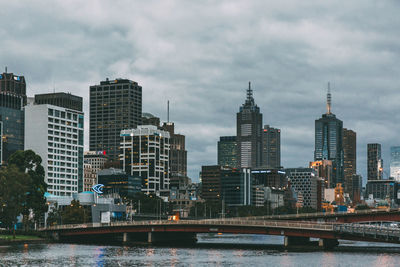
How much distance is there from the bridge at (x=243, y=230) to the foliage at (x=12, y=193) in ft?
48.2

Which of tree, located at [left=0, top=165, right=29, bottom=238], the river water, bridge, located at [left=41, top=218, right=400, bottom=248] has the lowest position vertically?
the river water

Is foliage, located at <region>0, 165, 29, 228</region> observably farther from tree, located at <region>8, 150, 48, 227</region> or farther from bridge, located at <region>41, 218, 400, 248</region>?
bridge, located at <region>41, 218, 400, 248</region>

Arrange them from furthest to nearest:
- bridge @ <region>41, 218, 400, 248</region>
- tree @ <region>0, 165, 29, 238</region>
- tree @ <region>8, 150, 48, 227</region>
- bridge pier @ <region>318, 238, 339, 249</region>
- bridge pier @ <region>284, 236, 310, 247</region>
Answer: tree @ <region>8, 150, 48, 227</region>
tree @ <region>0, 165, 29, 238</region>
bridge pier @ <region>284, 236, 310, 247</region>
bridge pier @ <region>318, 238, 339, 249</region>
bridge @ <region>41, 218, 400, 248</region>

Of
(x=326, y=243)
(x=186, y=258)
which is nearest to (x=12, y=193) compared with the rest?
(x=186, y=258)

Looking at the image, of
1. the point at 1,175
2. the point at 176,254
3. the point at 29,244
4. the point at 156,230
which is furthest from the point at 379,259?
the point at 1,175

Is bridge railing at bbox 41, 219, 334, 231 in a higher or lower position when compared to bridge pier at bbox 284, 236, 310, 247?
higher

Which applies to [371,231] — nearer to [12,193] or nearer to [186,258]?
[186,258]

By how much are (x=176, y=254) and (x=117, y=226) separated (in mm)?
43577

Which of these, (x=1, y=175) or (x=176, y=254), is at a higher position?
(x=1, y=175)

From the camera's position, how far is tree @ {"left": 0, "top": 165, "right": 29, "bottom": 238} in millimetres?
177000

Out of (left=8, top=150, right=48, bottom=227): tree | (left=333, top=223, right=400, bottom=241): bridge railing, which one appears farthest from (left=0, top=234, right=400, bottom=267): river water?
(left=8, top=150, right=48, bottom=227): tree

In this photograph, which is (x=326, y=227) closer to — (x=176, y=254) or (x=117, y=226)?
(x=176, y=254)

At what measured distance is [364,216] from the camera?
200 metres

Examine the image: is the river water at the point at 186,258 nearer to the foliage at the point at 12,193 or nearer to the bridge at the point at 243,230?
the bridge at the point at 243,230
